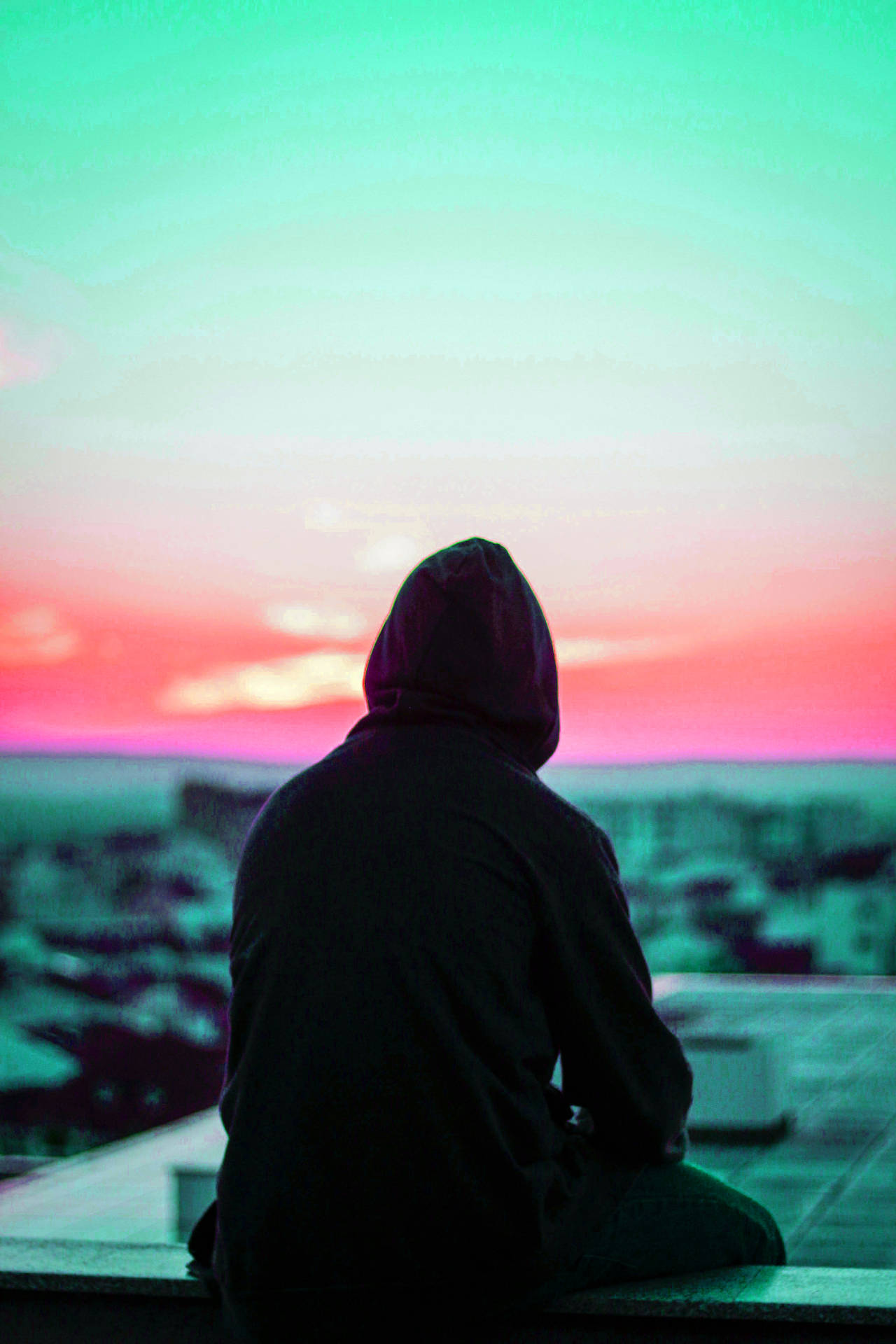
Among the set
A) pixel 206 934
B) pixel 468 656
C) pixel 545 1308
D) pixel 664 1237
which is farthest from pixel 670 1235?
pixel 206 934

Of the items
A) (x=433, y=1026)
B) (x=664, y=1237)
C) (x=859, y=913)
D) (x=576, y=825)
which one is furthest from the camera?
(x=859, y=913)

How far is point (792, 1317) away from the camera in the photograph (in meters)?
1.47

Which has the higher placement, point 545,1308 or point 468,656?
point 468,656

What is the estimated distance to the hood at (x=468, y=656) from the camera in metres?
1.45

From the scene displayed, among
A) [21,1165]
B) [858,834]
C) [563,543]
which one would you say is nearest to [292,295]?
[563,543]

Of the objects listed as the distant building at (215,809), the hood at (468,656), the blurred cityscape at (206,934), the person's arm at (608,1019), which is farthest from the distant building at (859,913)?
the hood at (468,656)

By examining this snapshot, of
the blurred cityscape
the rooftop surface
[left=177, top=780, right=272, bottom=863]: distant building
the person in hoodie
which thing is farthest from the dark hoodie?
[left=177, top=780, right=272, bottom=863]: distant building

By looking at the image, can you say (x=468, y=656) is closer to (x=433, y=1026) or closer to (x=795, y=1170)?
(x=433, y=1026)

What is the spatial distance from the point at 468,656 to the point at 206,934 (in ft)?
53.8

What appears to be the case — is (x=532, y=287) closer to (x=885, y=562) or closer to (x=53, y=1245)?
(x=53, y=1245)

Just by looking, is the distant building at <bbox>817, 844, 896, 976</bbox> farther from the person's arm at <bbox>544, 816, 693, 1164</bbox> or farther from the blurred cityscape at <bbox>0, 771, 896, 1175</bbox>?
the person's arm at <bbox>544, 816, 693, 1164</bbox>

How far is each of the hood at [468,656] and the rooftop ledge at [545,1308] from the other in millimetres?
572

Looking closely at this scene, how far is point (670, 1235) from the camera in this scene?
1.52 m

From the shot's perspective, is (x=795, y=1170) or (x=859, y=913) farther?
(x=859, y=913)
